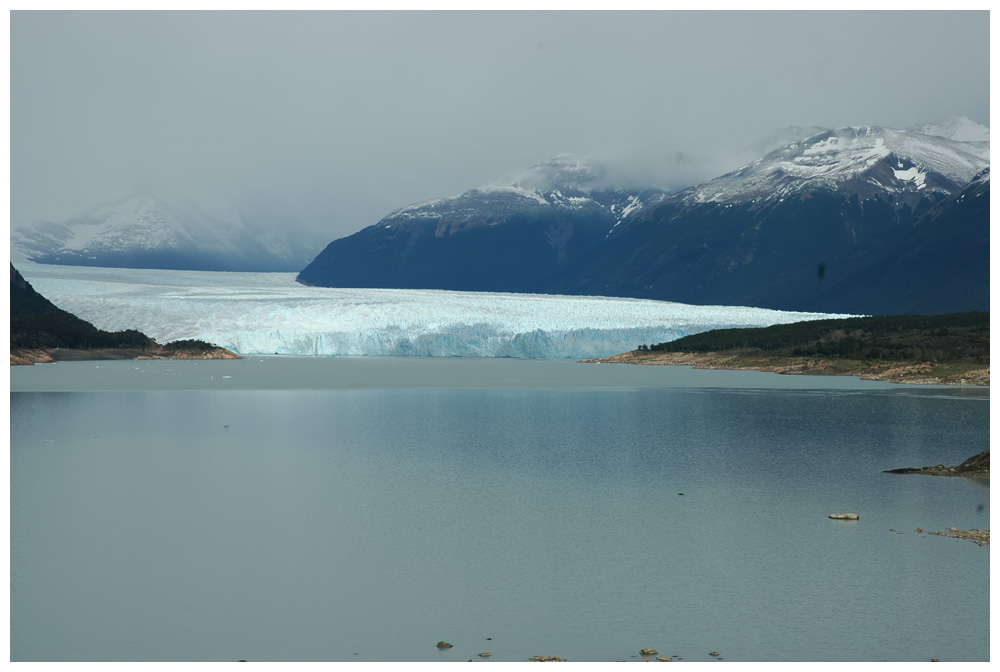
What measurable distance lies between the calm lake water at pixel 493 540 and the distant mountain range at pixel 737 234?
10369cm

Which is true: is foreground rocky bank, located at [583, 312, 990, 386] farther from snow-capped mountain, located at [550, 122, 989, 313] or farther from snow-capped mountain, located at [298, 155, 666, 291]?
snow-capped mountain, located at [298, 155, 666, 291]

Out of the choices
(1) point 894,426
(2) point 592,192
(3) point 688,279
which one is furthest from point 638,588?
(2) point 592,192

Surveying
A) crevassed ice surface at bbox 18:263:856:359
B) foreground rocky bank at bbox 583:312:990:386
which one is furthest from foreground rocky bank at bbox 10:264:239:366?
foreground rocky bank at bbox 583:312:990:386

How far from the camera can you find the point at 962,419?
2139 centimetres

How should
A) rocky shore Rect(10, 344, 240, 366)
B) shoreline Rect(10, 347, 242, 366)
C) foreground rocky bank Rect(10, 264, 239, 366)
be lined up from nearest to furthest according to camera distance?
foreground rocky bank Rect(10, 264, 239, 366), shoreline Rect(10, 347, 242, 366), rocky shore Rect(10, 344, 240, 366)

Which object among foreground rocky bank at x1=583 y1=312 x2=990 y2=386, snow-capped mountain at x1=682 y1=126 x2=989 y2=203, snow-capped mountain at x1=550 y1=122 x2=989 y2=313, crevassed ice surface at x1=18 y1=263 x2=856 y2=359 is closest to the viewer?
foreground rocky bank at x1=583 y1=312 x2=990 y2=386

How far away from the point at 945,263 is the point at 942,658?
11957 cm

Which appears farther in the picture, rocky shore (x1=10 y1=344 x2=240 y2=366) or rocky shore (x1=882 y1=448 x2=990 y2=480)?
rocky shore (x1=10 y1=344 x2=240 y2=366)

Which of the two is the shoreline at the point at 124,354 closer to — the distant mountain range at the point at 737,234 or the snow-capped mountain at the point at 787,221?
the distant mountain range at the point at 737,234

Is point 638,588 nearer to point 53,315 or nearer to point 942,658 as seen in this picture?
point 942,658

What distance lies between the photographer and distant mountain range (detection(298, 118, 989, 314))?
411ft

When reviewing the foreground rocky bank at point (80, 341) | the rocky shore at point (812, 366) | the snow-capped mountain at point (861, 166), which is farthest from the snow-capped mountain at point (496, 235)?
the rocky shore at point (812, 366)

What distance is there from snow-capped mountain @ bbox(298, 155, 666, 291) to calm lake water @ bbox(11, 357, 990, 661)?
151553 mm

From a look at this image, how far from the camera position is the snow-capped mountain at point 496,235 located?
17675 centimetres
